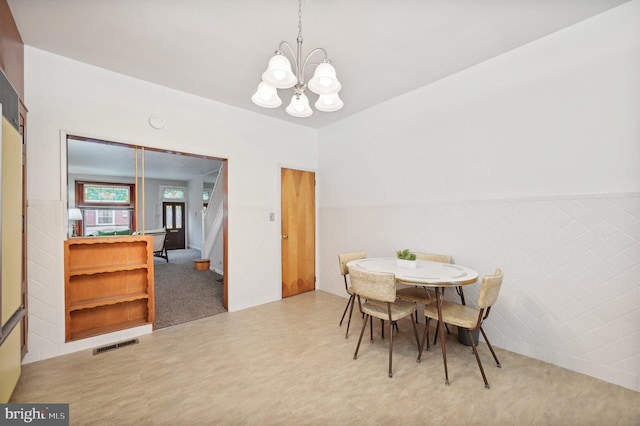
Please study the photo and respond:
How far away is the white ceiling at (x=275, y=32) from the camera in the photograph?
2.01 m

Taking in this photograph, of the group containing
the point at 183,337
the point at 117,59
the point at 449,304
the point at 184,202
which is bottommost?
the point at 183,337

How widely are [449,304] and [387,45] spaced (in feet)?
8.65

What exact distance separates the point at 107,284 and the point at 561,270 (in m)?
4.74

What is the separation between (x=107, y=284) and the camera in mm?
2963

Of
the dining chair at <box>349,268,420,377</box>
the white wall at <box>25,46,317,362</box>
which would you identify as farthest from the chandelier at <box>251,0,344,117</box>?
the white wall at <box>25,46,317,362</box>

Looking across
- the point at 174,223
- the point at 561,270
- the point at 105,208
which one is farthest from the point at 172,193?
Answer: the point at 561,270

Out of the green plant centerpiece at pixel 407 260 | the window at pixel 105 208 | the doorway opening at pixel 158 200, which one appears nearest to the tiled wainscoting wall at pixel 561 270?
the green plant centerpiece at pixel 407 260

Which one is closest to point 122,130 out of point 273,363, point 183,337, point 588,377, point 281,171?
point 281,171

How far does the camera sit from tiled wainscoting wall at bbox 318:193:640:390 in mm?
2027

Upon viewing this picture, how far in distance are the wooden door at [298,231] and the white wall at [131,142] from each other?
173 millimetres

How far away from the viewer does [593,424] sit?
165cm

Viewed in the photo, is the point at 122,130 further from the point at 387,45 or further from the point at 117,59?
the point at 387,45

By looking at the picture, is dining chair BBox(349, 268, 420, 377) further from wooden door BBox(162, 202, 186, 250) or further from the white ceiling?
wooden door BBox(162, 202, 186, 250)

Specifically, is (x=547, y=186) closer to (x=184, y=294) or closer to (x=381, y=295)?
(x=381, y=295)
